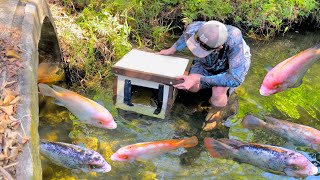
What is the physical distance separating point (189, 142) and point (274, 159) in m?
1.01

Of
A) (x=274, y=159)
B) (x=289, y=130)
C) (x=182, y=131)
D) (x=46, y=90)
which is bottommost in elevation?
(x=182, y=131)

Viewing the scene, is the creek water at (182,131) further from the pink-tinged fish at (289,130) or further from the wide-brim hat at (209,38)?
the wide-brim hat at (209,38)

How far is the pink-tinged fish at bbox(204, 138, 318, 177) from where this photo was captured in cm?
440

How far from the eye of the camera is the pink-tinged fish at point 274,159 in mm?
4398

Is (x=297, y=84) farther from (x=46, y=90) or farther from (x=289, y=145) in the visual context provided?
(x=46, y=90)

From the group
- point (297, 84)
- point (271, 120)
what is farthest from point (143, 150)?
point (297, 84)

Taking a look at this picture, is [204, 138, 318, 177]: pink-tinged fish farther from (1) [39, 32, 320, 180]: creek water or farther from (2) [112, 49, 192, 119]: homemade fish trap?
(2) [112, 49, 192, 119]: homemade fish trap

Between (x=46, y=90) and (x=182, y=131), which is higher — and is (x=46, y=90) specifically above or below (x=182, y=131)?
above

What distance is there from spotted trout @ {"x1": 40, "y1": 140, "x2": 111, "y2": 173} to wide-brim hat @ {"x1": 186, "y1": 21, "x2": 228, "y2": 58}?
1644 mm

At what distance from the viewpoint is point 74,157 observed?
4.16m

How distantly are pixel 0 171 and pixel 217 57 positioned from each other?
3.26 m

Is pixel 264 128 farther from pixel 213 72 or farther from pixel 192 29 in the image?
pixel 192 29

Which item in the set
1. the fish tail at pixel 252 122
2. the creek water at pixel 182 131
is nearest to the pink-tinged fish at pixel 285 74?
the creek water at pixel 182 131

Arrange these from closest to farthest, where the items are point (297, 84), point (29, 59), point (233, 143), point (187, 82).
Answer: point (29, 59)
point (233, 143)
point (187, 82)
point (297, 84)
